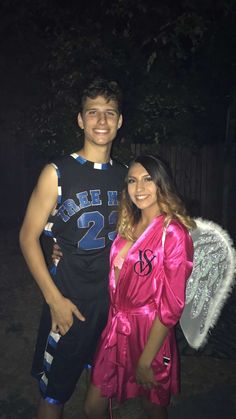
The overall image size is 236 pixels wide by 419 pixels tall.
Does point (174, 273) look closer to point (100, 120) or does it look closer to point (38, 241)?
point (38, 241)

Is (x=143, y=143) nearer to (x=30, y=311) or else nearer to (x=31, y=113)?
(x=31, y=113)

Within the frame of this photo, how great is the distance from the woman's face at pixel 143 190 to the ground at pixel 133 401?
1.51 m

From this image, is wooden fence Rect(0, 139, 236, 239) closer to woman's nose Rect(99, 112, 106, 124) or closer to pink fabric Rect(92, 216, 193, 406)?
woman's nose Rect(99, 112, 106, 124)

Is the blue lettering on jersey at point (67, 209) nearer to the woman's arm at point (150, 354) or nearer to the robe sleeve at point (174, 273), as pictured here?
the robe sleeve at point (174, 273)

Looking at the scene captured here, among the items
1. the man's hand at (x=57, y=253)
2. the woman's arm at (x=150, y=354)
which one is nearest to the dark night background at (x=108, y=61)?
the man's hand at (x=57, y=253)

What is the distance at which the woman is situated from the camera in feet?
6.95

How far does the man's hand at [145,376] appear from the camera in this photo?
221cm

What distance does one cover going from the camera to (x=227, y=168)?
6.80 m

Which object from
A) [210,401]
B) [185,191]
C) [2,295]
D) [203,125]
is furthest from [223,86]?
[210,401]

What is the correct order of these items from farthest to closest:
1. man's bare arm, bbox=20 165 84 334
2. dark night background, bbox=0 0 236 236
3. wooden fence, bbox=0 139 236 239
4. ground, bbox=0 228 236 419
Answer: wooden fence, bbox=0 139 236 239 → dark night background, bbox=0 0 236 236 → ground, bbox=0 228 236 419 → man's bare arm, bbox=20 165 84 334

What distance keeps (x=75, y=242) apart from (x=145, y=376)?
0.94 meters

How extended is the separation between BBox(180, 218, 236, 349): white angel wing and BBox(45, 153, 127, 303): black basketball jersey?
24.9 inches

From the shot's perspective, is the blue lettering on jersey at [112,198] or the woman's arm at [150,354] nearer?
the woman's arm at [150,354]

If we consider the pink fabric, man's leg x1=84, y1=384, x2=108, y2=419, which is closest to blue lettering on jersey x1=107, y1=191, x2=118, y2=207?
the pink fabric
